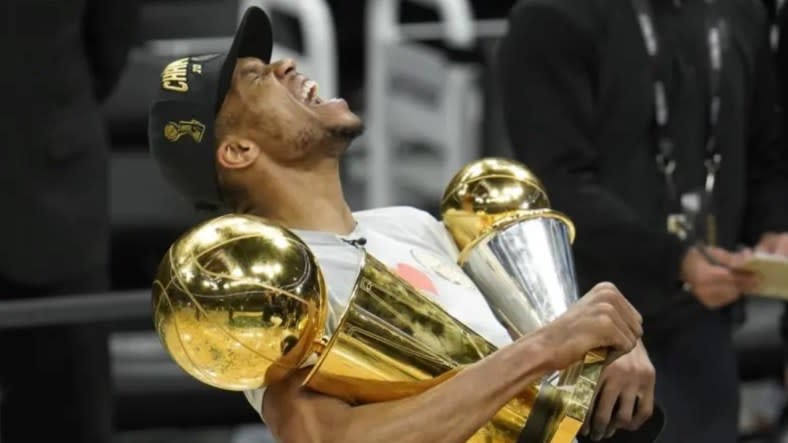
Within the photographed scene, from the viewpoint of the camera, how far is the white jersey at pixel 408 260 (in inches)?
108

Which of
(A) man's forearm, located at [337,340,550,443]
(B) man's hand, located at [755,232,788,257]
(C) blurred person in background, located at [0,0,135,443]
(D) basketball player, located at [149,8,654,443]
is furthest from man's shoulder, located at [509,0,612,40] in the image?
(A) man's forearm, located at [337,340,550,443]

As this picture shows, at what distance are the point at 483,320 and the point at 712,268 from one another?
2.96 ft

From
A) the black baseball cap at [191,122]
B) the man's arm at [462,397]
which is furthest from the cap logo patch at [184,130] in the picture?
the man's arm at [462,397]

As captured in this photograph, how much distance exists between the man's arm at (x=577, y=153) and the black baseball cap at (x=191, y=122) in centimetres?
89

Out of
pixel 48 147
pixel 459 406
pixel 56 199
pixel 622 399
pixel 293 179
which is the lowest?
pixel 56 199

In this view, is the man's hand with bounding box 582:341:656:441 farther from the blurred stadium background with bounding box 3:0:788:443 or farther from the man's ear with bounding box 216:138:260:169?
the blurred stadium background with bounding box 3:0:788:443

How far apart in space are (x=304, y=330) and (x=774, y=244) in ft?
5.44

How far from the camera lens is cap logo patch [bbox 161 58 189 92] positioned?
2873 millimetres

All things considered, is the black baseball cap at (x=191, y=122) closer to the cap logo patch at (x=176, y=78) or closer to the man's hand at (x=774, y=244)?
the cap logo patch at (x=176, y=78)

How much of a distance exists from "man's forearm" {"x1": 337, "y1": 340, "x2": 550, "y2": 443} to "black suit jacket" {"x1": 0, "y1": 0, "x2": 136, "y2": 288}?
1.59 meters

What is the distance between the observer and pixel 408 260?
9.59 ft

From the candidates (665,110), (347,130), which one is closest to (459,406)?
(347,130)

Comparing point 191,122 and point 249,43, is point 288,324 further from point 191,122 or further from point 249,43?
point 249,43

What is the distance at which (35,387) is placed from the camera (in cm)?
399
